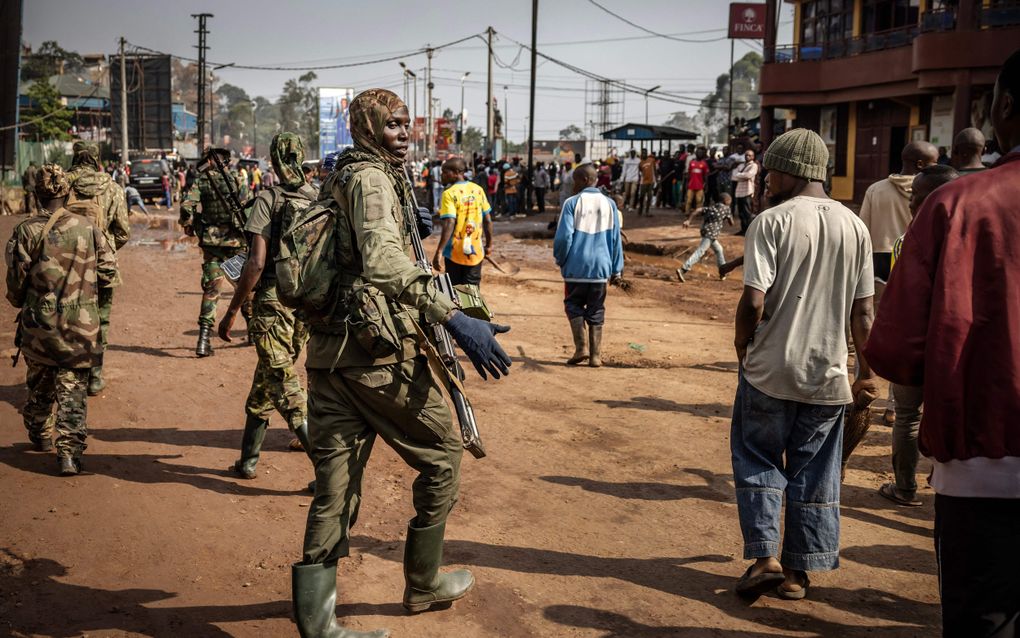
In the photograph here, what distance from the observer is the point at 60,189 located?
600cm

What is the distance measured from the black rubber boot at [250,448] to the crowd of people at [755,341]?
13 mm

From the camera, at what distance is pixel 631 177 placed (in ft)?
92.0

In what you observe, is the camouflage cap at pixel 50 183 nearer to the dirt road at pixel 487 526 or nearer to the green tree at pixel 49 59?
the dirt road at pixel 487 526

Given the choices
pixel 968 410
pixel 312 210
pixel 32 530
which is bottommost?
pixel 32 530

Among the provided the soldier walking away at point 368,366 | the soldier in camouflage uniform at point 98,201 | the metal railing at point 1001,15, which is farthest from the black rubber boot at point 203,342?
the metal railing at point 1001,15

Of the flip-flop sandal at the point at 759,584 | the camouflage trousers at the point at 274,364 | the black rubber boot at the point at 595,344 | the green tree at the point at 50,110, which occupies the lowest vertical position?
the flip-flop sandal at the point at 759,584

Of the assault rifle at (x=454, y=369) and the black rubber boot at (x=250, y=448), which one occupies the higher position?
the assault rifle at (x=454, y=369)

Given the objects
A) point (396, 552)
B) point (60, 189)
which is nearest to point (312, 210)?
point (396, 552)

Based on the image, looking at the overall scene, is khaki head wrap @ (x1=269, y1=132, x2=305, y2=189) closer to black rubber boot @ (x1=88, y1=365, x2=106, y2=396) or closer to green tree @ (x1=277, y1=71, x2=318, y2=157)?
black rubber boot @ (x1=88, y1=365, x2=106, y2=396)

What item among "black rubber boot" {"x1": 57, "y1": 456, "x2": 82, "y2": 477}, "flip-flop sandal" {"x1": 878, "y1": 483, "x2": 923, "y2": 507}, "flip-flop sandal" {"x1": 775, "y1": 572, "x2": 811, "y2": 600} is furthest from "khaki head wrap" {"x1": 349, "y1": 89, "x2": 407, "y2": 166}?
"flip-flop sandal" {"x1": 878, "y1": 483, "x2": 923, "y2": 507}

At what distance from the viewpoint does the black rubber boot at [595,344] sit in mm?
9047

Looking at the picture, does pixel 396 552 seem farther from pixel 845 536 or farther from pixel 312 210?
pixel 845 536

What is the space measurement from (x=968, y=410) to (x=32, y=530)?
4609 mm

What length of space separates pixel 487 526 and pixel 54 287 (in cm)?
316
